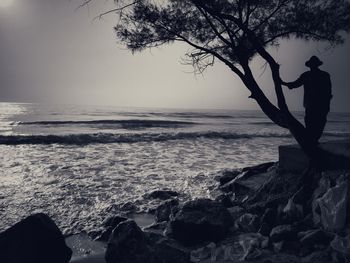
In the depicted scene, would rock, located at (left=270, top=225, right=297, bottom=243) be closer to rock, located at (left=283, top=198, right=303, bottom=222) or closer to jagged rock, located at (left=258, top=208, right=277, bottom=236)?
jagged rock, located at (left=258, top=208, right=277, bottom=236)

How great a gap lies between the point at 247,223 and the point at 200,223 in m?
1.03

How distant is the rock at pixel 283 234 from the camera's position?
5141 millimetres

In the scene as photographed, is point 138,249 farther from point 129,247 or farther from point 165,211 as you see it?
point 165,211

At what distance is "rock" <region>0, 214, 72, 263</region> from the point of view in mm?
4426

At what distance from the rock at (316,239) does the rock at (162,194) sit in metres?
4.76

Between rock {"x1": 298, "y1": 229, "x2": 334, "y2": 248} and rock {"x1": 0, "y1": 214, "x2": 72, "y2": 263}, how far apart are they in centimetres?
354

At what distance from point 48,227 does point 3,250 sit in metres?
0.63

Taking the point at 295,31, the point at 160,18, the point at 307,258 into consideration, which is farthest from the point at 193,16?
the point at 307,258

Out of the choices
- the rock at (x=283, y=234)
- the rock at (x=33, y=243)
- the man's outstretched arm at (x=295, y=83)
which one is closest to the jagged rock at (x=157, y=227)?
the rock at (x=33, y=243)

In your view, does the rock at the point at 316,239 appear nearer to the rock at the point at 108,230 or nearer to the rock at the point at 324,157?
the rock at the point at 324,157

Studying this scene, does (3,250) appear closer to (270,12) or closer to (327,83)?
(327,83)

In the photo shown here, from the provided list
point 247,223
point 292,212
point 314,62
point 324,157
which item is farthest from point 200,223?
point 314,62

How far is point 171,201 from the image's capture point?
782 cm

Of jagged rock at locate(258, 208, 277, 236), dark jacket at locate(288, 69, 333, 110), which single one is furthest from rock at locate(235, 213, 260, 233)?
dark jacket at locate(288, 69, 333, 110)
